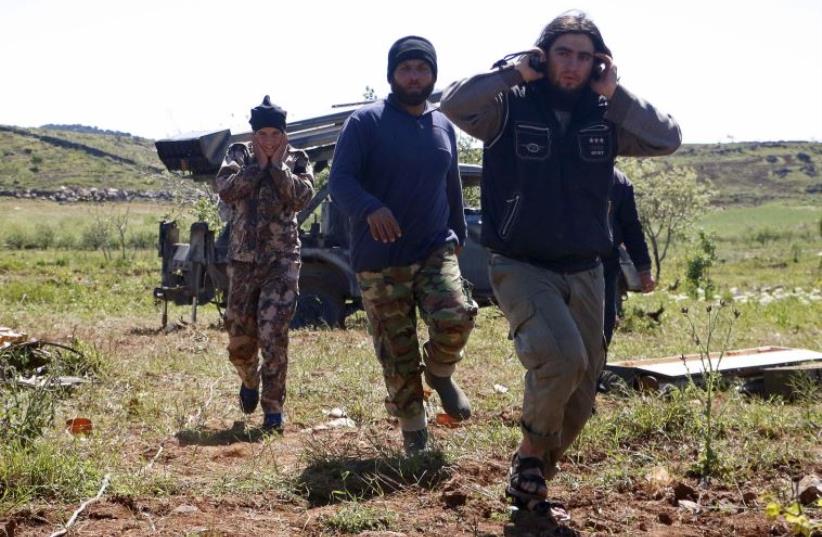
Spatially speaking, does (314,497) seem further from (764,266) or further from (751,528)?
(764,266)

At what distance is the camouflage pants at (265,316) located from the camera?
5762 millimetres

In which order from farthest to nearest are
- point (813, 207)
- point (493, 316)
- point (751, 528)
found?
1. point (813, 207)
2. point (493, 316)
3. point (751, 528)

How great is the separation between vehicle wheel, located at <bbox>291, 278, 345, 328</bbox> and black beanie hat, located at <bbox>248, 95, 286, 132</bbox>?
6.03 meters

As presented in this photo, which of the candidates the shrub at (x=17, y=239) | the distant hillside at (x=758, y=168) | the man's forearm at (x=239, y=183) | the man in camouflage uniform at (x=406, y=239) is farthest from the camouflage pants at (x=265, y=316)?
the distant hillside at (x=758, y=168)

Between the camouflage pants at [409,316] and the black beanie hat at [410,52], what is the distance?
0.87m

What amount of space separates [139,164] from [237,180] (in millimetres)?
70681

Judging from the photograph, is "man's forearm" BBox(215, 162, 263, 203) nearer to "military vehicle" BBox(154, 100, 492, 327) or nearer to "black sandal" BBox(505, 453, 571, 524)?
"black sandal" BBox(505, 453, 571, 524)

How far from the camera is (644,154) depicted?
13.3 ft

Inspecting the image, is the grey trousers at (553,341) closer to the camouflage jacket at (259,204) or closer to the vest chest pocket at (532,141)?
the vest chest pocket at (532,141)

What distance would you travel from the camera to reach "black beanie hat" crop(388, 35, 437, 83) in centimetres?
479

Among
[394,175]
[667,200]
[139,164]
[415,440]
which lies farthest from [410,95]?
[139,164]

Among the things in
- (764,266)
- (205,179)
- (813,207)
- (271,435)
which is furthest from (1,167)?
(271,435)

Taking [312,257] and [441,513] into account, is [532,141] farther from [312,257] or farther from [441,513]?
[312,257]

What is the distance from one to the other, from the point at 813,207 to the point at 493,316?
6787 cm
